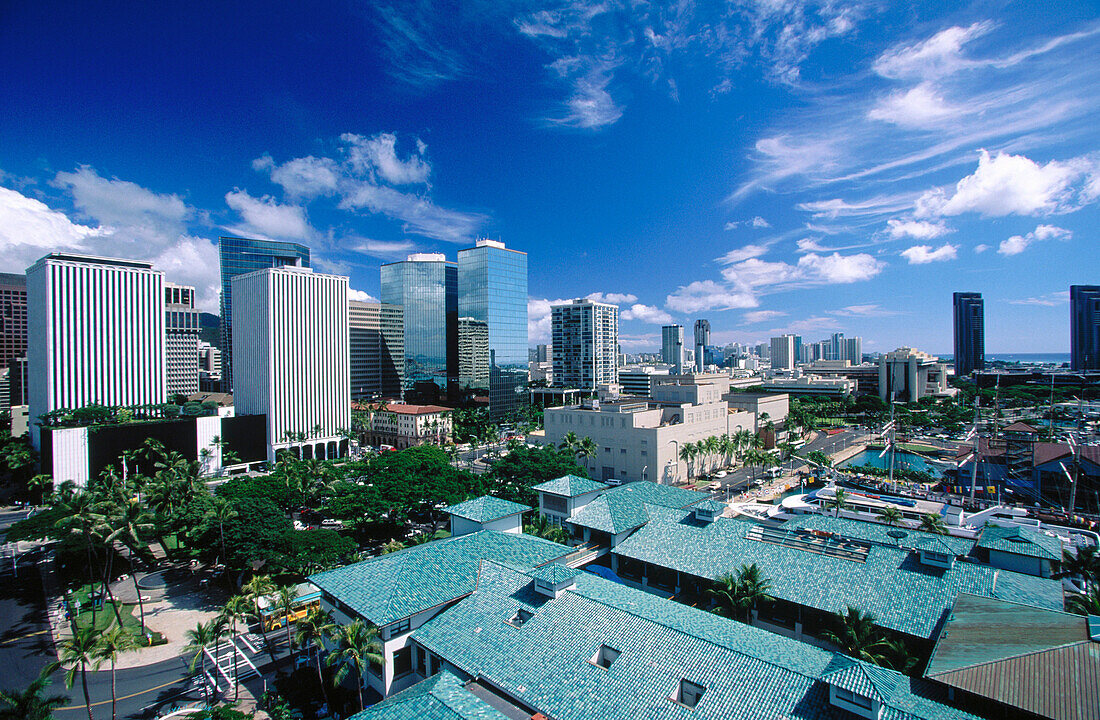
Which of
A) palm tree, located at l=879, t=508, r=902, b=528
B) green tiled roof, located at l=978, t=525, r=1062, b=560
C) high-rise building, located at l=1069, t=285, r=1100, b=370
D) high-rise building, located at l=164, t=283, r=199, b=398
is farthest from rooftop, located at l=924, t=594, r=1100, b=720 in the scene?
high-rise building, located at l=1069, t=285, r=1100, b=370

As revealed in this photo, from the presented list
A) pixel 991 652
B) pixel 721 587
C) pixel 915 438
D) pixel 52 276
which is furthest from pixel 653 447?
pixel 52 276

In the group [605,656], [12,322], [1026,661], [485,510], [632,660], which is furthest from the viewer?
[12,322]

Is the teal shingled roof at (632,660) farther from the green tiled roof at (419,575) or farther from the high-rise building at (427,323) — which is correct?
the high-rise building at (427,323)

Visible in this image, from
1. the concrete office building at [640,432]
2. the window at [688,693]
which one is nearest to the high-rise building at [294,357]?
the concrete office building at [640,432]

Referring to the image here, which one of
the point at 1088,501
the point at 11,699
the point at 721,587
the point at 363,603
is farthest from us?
the point at 1088,501

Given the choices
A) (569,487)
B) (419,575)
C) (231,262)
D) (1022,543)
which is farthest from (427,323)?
(1022,543)

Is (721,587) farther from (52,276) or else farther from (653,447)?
(52,276)

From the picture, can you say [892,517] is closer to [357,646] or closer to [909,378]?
[357,646]
